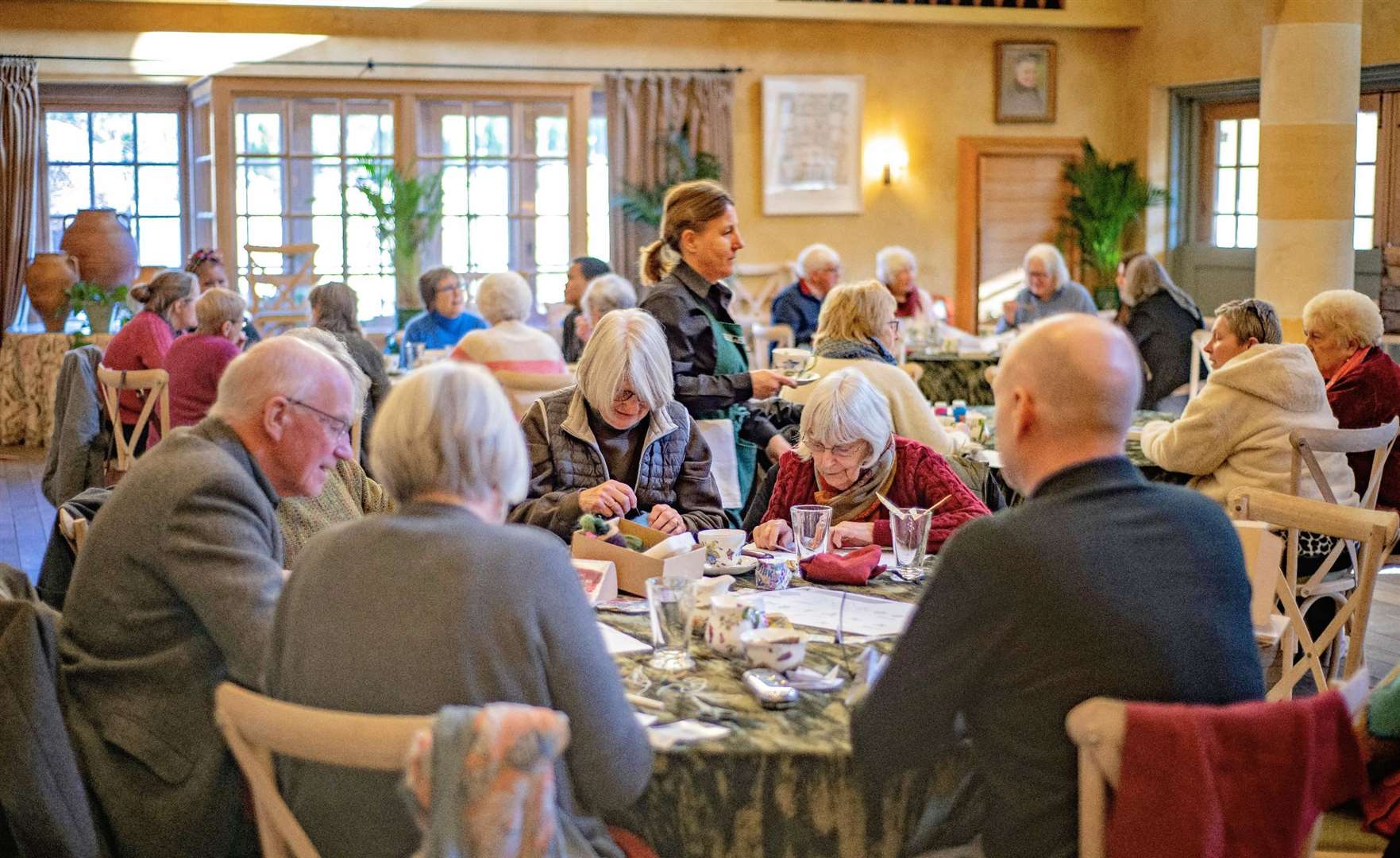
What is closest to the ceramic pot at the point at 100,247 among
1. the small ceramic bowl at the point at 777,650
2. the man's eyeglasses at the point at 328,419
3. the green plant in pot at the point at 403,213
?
the green plant in pot at the point at 403,213

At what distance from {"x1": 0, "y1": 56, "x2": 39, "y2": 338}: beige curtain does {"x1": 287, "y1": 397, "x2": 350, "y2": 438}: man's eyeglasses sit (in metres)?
9.01

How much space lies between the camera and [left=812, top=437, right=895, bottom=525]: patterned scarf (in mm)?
3691

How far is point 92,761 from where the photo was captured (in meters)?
2.45

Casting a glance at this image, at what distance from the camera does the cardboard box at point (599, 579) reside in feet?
9.87

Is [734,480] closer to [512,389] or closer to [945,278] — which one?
[512,389]

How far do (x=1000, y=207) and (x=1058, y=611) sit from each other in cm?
1100

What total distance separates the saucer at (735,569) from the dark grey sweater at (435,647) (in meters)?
1.20

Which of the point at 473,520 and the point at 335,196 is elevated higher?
the point at 335,196

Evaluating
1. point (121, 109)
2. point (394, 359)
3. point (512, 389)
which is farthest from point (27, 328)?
point (512, 389)

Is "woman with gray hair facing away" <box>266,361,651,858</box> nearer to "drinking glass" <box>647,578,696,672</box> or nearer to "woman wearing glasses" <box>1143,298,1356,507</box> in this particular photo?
"drinking glass" <box>647,578,696,672</box>

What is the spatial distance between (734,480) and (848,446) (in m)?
1.13

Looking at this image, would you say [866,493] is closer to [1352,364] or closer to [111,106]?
[1352,364]

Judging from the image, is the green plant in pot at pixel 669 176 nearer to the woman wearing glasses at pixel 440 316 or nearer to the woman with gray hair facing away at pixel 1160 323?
the woman wearing glasses at pixel 440 316

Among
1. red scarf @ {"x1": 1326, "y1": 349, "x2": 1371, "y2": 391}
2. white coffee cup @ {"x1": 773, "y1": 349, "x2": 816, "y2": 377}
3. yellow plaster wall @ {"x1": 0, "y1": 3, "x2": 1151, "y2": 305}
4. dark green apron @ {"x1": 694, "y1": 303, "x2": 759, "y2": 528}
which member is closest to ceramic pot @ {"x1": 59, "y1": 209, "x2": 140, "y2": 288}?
yellow plaster wall @ {"x1": 0, "y1": 3, "x2": 1151, "y2": 305}
